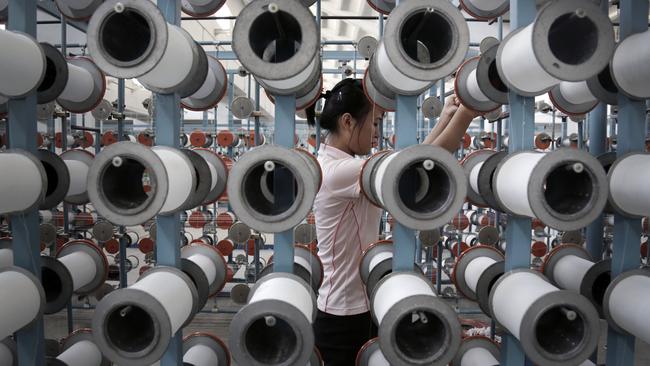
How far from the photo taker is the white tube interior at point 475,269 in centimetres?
140

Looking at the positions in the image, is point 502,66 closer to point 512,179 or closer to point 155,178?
point 512,179

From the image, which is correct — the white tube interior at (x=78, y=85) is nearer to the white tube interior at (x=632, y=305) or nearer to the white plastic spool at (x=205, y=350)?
the white plastic spool at (x=205, y=350)

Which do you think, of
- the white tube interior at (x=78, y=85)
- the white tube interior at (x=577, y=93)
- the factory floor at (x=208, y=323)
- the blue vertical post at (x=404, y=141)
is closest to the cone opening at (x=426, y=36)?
the blue vertical post at (x=404, y=141)

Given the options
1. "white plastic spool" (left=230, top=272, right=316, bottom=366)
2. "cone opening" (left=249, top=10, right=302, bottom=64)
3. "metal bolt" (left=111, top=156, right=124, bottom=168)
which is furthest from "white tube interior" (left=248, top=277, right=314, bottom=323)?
"cone opening" (left=249, top=10, right=302, bottom=64)

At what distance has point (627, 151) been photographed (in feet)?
3.55

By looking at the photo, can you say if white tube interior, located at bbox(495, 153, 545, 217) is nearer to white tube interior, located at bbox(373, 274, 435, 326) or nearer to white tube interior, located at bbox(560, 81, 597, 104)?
white tube interior, located at bbox(373, 274, 435, 326)

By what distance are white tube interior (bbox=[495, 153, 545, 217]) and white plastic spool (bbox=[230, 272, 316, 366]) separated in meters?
0.47

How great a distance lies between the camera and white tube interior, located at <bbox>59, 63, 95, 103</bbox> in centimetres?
145

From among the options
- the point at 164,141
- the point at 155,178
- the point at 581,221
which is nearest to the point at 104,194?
the point at 155,178

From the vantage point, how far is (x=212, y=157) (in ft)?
4.30

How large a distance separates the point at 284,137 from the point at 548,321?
0.70m

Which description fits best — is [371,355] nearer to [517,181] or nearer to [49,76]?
[517,181]

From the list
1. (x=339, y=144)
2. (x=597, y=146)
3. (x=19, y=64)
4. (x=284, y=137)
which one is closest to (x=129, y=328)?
(x=284, y=137)

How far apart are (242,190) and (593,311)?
2.35 feet
